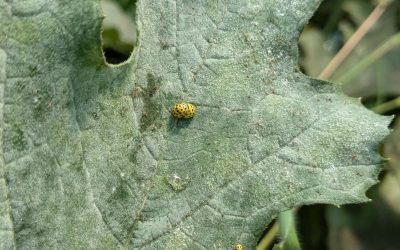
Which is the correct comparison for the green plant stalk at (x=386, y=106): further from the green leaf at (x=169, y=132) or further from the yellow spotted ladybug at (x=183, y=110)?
the yellow spotted ladybug at (x=183, y=110)

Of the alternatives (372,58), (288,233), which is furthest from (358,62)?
(288,233)

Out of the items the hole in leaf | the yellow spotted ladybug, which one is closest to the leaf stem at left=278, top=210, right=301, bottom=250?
the yellow spotted ladybug

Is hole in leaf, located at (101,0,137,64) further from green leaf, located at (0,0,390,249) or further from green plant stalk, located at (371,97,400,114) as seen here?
green plant stalk, located at (371,97,400,114)

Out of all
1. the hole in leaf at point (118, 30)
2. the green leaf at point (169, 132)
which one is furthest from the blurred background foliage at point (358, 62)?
the green leaf at point (169, 132)

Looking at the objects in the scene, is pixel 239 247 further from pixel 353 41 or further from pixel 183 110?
pixel 353 41

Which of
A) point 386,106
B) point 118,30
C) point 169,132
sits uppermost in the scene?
point 169,132

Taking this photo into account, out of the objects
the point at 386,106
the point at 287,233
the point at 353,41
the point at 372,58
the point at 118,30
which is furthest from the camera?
the point at 372,58

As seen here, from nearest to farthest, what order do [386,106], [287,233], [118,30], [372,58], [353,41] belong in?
[287,233], [118,30], [353,41], [386,106], [372,58]
